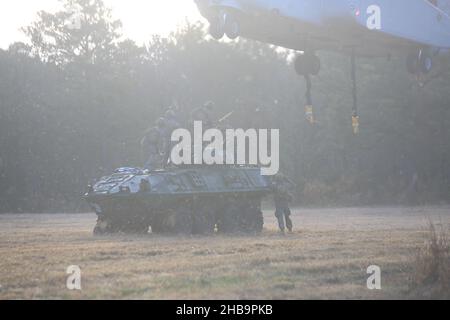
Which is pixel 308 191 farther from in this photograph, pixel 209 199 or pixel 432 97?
pixel 209 199

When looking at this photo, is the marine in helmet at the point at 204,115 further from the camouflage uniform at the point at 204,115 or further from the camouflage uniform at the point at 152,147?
the camouflage uniform at the point at 152,147

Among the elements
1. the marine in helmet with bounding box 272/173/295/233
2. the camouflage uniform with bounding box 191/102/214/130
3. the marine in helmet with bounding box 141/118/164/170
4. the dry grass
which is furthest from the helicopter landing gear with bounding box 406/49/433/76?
A: the marine in helmet with bounding box 141/118/164/170

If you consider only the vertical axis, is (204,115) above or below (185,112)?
below

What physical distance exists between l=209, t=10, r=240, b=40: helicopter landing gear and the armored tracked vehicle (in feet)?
33.0

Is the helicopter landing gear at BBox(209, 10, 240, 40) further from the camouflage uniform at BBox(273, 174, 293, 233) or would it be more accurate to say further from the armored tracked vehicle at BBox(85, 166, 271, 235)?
the camouflage uniform at BBox(273, 174, 293, 233)

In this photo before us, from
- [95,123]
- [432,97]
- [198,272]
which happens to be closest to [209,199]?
[198,272]

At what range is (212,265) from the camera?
1305cm

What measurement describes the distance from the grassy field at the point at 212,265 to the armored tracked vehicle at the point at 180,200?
3.74ft

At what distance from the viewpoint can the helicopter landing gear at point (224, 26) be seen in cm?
1023

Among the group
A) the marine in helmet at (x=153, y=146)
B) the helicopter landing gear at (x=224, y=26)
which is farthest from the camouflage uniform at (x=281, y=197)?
the helicopter landing gear at (x=224, y=26)

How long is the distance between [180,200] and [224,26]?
1081 centimetres

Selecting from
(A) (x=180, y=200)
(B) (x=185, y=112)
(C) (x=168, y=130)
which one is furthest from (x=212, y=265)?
(B) (x=185, y=112)

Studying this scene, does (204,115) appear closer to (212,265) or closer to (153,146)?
(153,146)

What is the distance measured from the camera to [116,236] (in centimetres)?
2036
